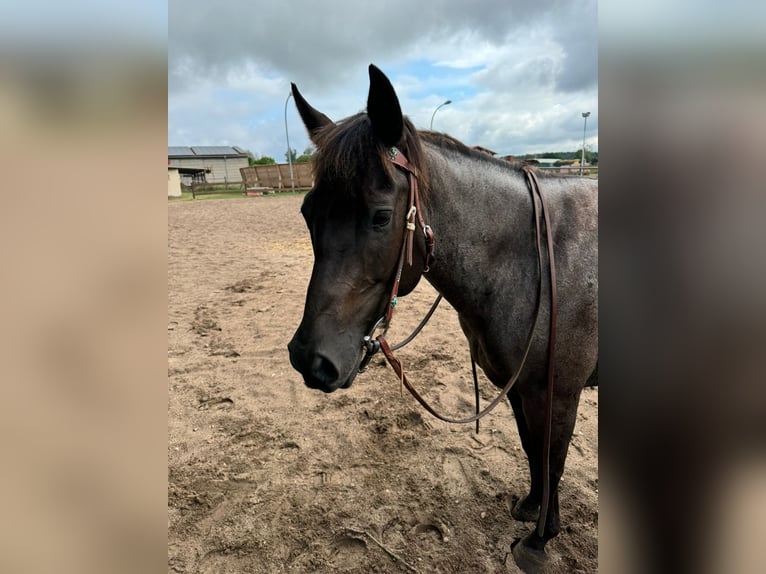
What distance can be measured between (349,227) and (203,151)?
74.3 metres

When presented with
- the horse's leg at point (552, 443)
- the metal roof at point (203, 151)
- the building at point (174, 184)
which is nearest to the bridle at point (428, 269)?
the horse's leg at point (552, 443)

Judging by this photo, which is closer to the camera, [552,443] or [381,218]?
[381,218]

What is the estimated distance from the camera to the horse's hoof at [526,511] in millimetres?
2592

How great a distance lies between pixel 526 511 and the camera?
2600 mm

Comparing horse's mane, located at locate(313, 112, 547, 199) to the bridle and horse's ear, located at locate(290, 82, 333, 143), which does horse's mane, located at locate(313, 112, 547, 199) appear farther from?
horse's ear, located at locate(290, 82, 333, 143)

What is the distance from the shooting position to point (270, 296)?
6.91m

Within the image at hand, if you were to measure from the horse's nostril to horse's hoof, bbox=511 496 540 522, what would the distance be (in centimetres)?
179
